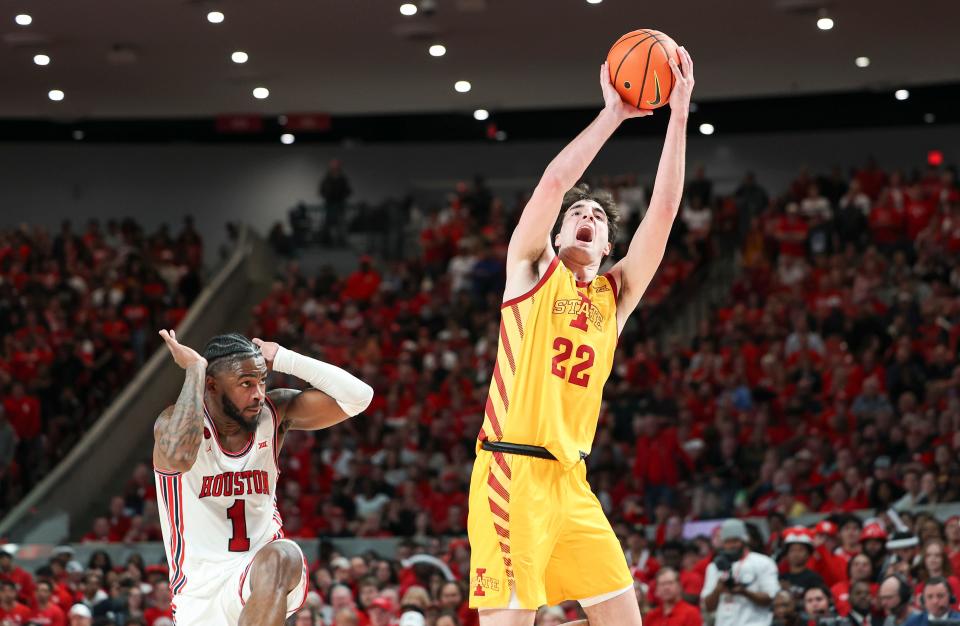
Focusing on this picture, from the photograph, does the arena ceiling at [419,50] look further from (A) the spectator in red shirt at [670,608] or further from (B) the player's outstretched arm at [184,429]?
(B) the player's outstretched arm at [184,429]

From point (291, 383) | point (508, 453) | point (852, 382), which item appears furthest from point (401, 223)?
point (508, 453)

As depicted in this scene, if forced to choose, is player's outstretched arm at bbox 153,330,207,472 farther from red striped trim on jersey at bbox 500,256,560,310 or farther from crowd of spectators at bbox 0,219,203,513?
crowd of spectators at bbox 0,219,203,513

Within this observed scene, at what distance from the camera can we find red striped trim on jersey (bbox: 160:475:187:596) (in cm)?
612

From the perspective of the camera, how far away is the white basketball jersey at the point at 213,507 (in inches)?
241

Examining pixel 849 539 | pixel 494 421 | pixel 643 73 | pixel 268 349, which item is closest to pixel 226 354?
pixel 268 349

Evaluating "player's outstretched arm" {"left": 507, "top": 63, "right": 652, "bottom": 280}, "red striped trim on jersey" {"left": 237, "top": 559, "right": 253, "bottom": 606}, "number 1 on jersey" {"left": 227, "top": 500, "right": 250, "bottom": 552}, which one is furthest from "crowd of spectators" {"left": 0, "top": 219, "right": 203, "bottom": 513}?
"player's outstretched arm" {"left": 507, "top": 63, "right": 652, "bottom": 280}

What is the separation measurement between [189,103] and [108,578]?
1168 centimetres

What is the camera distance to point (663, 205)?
244 inches

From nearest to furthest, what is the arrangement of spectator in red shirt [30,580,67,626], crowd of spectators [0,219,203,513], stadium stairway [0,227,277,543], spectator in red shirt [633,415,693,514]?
spectator in red shirt [30,580,67,626] < spectator in red shirt [633,415,693,514] < stadium stairway [0,227,277,543] < crowd of spectators [0,219,203,513]

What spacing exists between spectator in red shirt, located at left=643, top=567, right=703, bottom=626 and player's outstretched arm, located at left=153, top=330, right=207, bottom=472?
6.24 metres

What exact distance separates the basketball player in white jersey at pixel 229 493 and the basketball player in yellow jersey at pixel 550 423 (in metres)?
0.80

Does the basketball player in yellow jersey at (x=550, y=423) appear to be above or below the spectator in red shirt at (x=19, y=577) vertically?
above

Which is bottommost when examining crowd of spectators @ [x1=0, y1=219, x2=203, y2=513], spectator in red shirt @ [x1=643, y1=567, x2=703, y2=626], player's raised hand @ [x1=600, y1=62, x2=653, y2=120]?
spectator in red shirt @ [x1=643, y1=567, x2=703, y2=626]

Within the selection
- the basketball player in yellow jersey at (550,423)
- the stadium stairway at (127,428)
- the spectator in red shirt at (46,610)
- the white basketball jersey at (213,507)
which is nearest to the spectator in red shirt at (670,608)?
the spectator in red shirt at (46,610)
